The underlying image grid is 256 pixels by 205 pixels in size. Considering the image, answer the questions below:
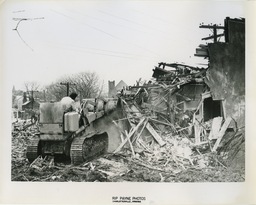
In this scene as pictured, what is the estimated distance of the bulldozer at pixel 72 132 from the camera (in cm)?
169

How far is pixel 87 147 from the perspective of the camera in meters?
1.70

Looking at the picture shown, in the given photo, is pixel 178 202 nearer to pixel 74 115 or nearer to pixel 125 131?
pixel 125 131

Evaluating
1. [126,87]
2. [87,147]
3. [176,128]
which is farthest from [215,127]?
[87,147]

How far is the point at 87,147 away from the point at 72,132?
0.09 meters

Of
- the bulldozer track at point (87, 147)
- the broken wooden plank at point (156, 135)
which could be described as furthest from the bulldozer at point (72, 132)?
the broken wooden plank at point (156, 135)

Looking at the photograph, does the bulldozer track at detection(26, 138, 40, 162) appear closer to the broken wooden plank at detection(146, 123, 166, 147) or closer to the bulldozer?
the bulldozer

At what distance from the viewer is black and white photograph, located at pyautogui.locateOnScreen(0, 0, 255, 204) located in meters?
1.68

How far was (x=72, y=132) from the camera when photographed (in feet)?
5.59

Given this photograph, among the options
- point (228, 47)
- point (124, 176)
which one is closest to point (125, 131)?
point (124, 176)

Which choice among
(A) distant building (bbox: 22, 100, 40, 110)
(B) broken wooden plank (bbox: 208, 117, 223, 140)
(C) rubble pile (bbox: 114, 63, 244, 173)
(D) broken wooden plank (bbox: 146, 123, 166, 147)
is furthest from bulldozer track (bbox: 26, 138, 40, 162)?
(B) broken wooden plank (bbox: 208, 117, 223, 140)

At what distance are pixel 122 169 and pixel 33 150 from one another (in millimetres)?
373

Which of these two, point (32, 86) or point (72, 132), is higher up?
point (32, 86)

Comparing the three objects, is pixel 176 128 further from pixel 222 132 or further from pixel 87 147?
pixel 87 147

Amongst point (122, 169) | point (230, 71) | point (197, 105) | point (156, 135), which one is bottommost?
point (122, 169)
